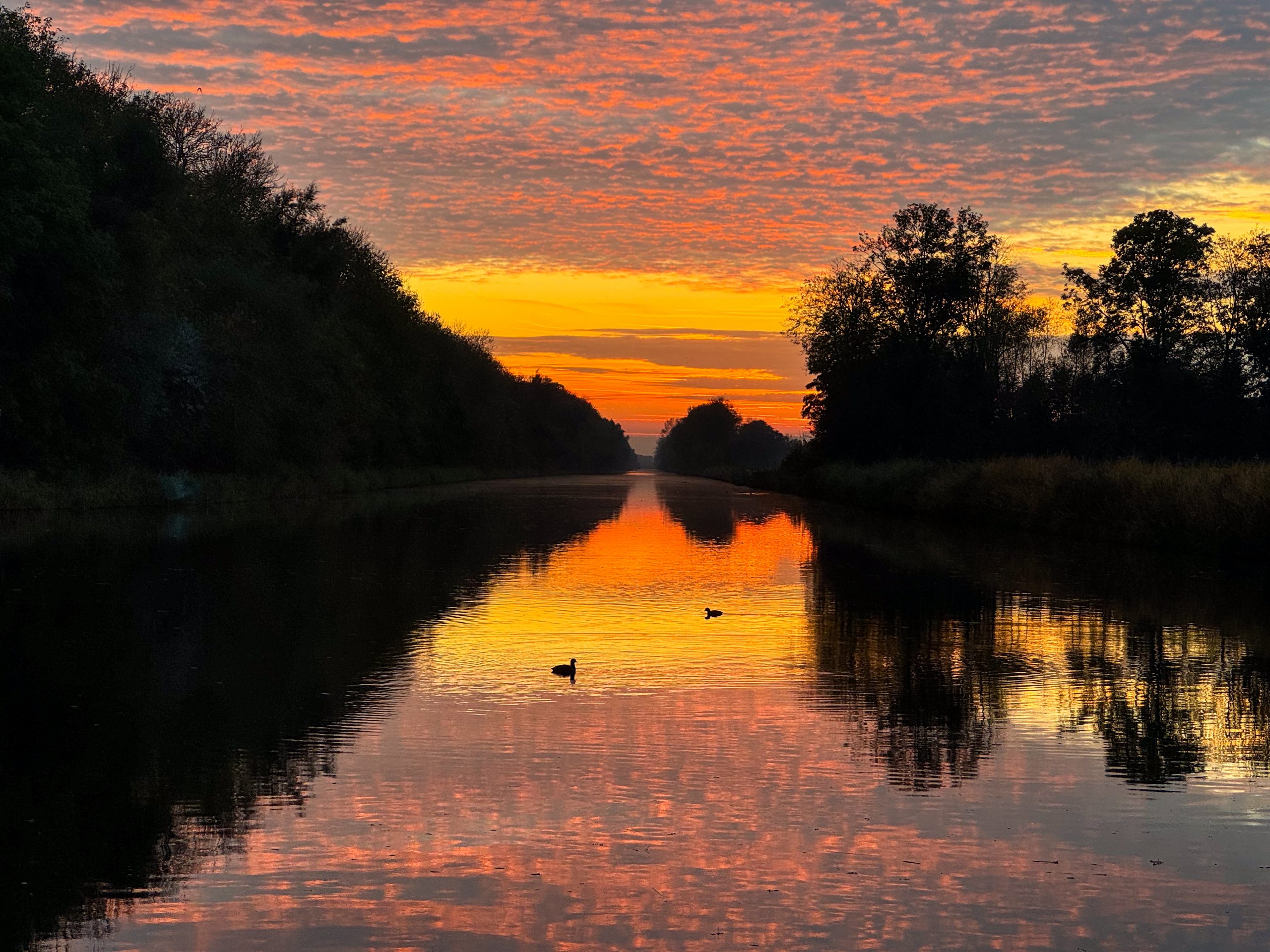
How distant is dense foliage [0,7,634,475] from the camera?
3800 cm

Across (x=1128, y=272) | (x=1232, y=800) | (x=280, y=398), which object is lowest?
(x=1232, y=800)

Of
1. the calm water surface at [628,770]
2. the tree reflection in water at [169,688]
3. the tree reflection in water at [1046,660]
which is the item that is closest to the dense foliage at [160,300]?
the tree reflection in water at [169,688]

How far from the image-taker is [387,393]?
91250 mm

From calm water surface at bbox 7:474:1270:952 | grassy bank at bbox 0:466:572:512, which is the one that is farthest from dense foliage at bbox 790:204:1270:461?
calm water surface at bbox 7:474:1270:952

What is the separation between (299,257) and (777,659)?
72710 mm

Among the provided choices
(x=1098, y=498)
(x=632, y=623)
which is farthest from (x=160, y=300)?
(x=632, y=623)

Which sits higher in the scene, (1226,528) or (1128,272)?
(1128,272)

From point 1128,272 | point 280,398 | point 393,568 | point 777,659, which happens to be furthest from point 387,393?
point 777,659

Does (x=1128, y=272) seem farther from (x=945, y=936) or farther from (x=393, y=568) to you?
(x=945, y=936)

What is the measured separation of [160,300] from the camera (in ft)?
154

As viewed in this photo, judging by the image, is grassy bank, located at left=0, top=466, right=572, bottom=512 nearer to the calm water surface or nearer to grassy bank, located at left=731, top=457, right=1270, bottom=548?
the calm water surface

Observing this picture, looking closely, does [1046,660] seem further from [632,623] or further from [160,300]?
[160,300]

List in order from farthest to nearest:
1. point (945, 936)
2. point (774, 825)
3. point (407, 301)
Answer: point (407, 301) → point (774, 825) → point (945, 936)

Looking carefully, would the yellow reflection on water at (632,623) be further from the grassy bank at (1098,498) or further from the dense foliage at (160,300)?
the dense foliage at (160,300)
